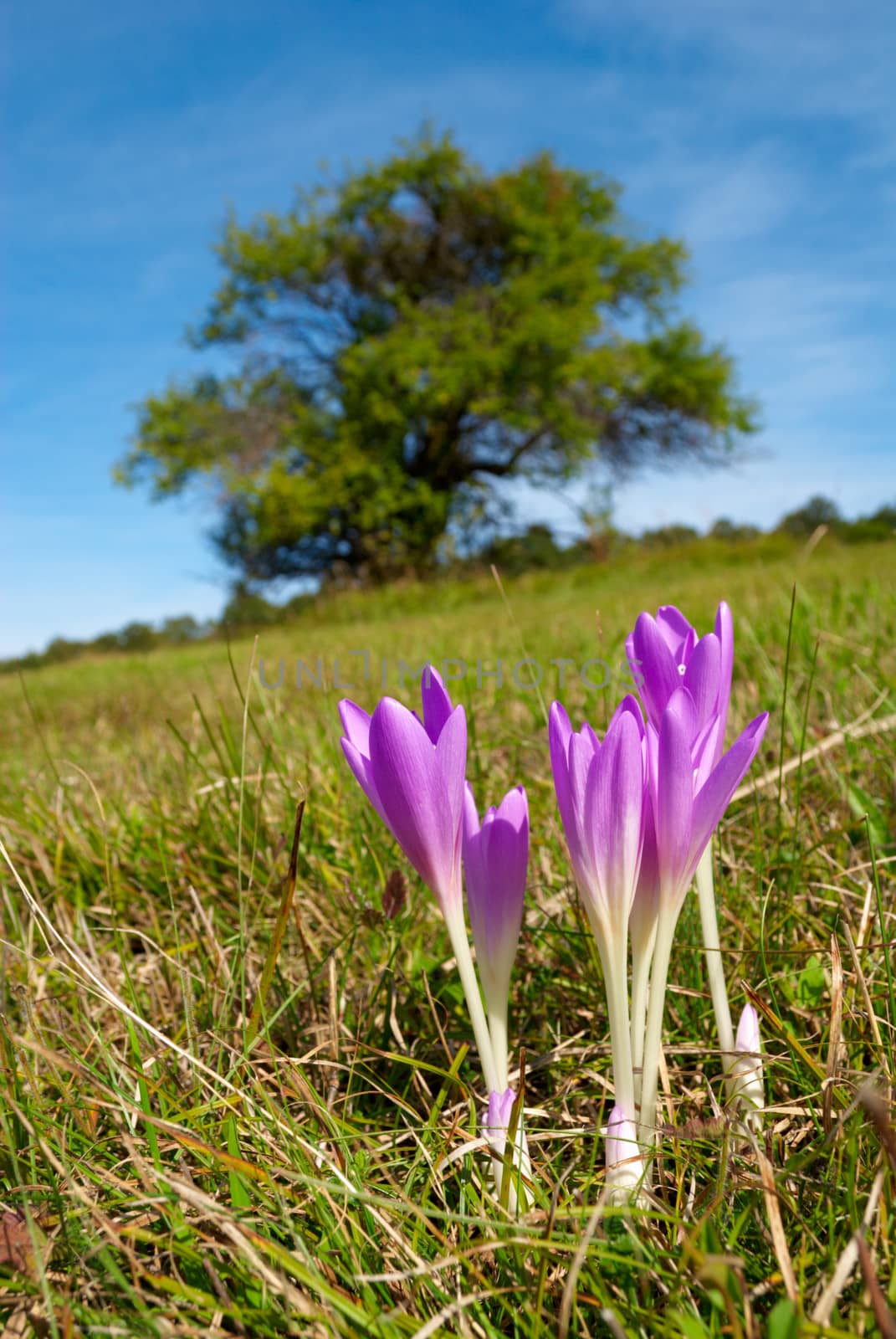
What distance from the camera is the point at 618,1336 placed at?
50 cm

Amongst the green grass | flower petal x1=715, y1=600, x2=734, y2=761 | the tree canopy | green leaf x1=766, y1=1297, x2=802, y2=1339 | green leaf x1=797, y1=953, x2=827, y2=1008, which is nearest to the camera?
green leaf x1=766, y1=1297, x2=802, y2=1339

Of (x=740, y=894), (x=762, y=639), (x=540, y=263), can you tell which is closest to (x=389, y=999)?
(x=740, y=894)

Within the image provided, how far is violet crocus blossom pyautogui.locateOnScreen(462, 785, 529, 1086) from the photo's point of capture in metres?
0.78

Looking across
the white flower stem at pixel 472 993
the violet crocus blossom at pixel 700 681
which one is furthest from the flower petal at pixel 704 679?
the white flower stem at pixel 472 993

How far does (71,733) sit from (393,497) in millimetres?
14091

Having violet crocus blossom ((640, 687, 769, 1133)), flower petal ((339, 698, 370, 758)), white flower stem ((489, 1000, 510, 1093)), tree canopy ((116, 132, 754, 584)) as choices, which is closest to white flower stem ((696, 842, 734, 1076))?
violet crocus blossom ((640, 687, 769, 1133))

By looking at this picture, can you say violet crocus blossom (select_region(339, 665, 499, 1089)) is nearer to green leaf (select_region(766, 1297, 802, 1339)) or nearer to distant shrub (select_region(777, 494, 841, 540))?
green leaf (select_region(766, 1297, 802, 1339))

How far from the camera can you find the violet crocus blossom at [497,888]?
78 centimetres

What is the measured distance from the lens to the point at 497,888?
787 millimetres

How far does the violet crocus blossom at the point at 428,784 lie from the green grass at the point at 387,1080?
0.58 ft

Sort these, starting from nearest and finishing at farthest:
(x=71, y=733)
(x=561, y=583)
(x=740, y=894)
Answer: (x=740, y=894)
(x=71, y=733)
(x=561, y=583)

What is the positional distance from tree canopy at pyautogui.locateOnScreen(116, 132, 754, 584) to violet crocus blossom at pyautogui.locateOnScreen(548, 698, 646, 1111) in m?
16.1

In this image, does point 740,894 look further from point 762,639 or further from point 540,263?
point 540,263

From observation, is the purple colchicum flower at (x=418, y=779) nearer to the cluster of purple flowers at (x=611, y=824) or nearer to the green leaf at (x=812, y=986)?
the cluster of purple flowers at (x=611, y=824)
